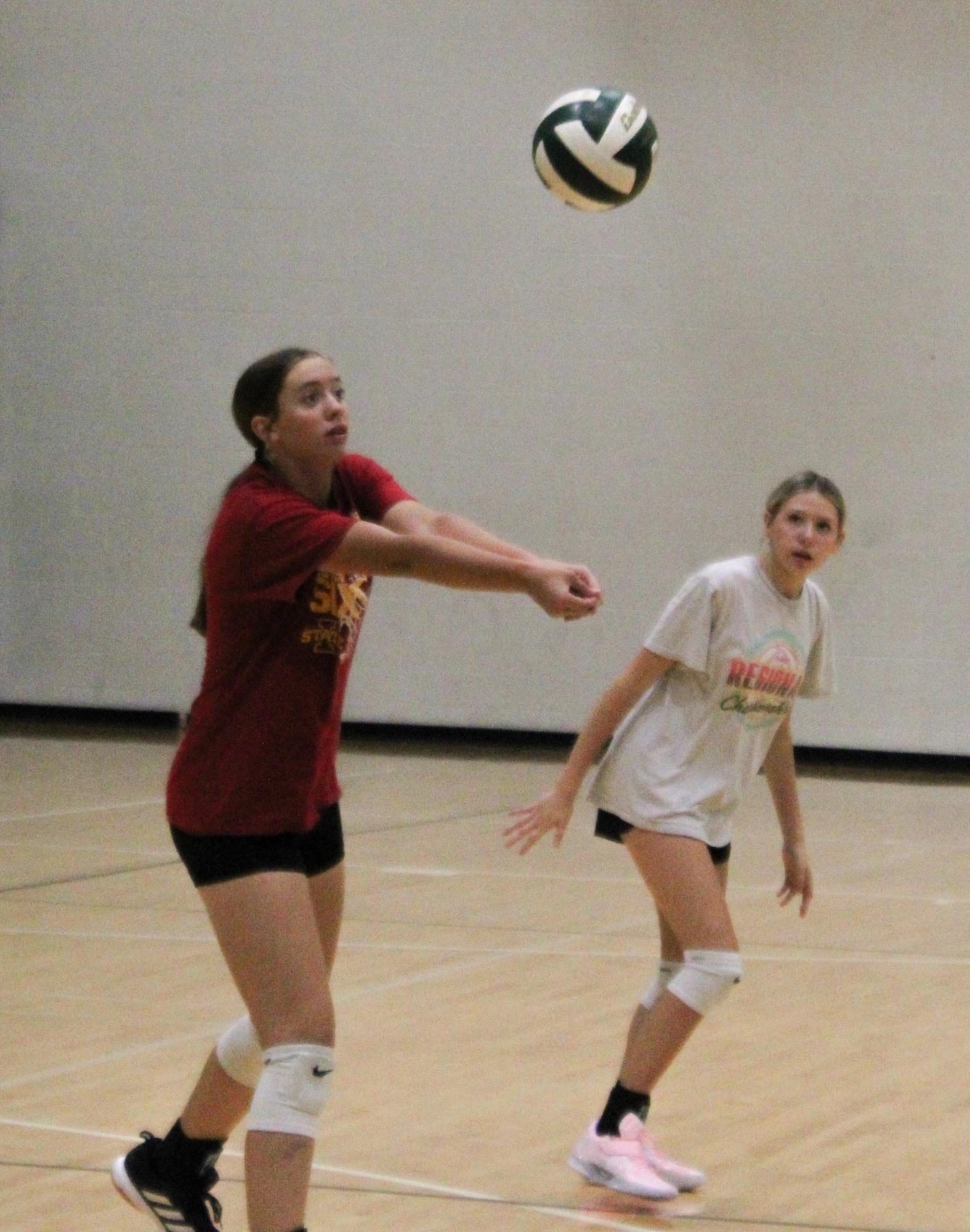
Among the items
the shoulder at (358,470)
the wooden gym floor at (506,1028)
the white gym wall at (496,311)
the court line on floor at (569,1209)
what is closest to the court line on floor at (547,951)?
the wooden gym floor at (506,1028)

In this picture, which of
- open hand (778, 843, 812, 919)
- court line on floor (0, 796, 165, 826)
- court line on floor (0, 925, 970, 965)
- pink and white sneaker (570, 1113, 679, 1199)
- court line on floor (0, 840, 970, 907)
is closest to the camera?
pink and white sneaker (570, 1113, 679, 1199)

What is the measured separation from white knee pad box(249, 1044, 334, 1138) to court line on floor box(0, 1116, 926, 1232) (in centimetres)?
90

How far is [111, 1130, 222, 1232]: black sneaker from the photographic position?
10.5 feet

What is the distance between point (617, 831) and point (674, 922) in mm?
253

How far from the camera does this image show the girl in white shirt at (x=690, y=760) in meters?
3.70

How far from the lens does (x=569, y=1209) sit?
3.61 metres

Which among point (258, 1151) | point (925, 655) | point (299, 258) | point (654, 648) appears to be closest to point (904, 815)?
point (925, 655)

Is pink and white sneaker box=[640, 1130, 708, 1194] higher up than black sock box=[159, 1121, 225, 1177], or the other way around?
black sock box=[159, 1121, 225, 1177]

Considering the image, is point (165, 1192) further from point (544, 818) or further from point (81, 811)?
point (81, 811)

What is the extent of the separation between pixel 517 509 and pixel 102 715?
3.61 metres

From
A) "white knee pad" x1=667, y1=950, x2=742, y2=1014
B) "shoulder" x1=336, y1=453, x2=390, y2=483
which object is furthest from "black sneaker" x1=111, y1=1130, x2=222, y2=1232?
"shoulder" x1=336, y1=453, x2=390, y2=483

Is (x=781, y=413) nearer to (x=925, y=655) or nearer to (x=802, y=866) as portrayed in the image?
(x=925, y=655)

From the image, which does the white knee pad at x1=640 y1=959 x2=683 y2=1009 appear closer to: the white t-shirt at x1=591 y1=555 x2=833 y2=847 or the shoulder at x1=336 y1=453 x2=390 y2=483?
the white t-shirt at x1=591 y1=555 x2=833 y2=847

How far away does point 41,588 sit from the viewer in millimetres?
12891
